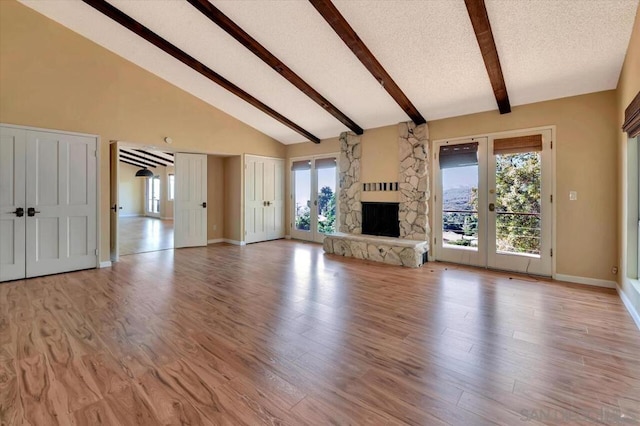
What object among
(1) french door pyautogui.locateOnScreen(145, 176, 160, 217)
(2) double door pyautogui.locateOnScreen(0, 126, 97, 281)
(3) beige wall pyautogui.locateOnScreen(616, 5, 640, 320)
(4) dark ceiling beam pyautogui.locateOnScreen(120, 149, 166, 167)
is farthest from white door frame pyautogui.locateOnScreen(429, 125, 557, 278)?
(1) french door pyautogui.locateOnScreen(145, 176, 160, 217)

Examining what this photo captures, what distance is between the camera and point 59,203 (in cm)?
460

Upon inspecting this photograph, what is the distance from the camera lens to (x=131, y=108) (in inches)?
213

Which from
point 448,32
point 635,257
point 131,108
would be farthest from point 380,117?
point 131,108

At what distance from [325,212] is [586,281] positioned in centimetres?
502

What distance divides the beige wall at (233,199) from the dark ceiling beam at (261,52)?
2.78 m

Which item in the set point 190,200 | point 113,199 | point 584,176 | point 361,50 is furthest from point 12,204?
point 584,176

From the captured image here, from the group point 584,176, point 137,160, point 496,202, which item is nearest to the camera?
point 584,176

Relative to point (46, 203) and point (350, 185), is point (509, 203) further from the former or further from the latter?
point (46, 203)

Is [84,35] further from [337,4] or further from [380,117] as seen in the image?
[380,117]

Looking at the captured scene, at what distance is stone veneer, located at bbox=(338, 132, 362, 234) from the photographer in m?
6.58

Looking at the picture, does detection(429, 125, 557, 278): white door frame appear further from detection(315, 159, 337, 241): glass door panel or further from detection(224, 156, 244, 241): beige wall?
detection(224, 156, 244, 241): beige wall

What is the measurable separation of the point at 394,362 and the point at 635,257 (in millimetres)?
3223

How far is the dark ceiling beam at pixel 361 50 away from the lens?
3332mm

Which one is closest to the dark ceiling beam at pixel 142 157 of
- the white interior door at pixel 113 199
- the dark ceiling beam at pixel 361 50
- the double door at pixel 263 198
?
the double door at pixel 263 198
